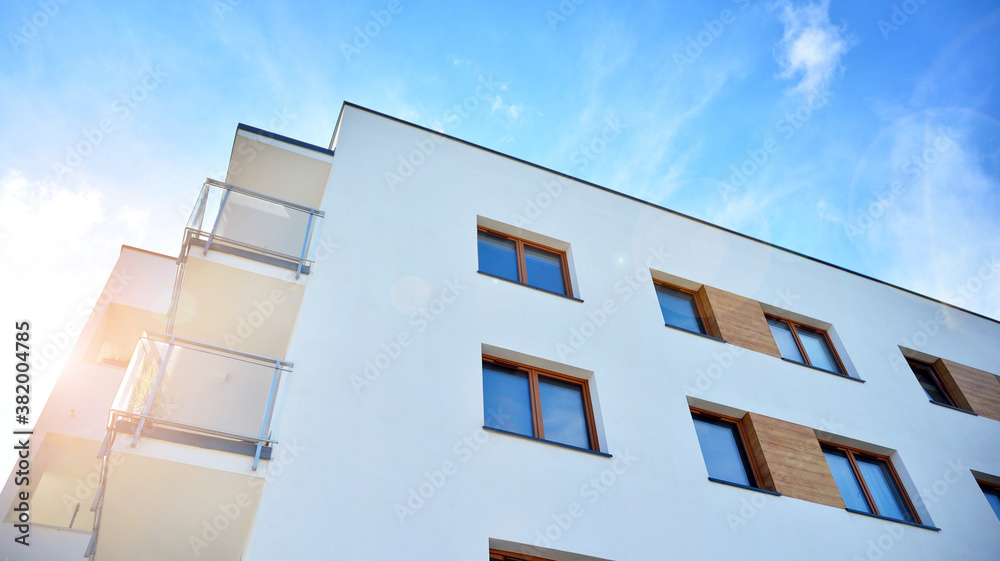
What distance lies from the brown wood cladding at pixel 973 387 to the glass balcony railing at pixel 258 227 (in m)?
9.75

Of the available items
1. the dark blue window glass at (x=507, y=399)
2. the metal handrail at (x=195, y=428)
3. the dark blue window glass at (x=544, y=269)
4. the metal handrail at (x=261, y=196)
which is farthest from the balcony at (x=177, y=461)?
the dark blue window glass at (x=544, y=269)

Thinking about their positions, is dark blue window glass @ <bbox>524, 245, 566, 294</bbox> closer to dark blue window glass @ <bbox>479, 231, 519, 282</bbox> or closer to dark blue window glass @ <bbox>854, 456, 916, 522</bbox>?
dark blue window glass @ <bbox>479, 231, 519, 282</bbox>

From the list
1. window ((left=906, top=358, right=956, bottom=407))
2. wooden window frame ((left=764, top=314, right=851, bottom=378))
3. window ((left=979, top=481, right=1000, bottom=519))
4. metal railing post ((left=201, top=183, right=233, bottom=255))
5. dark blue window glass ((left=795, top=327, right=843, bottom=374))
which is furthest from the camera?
window ((left=906, top=358, right=956, bottom=407))

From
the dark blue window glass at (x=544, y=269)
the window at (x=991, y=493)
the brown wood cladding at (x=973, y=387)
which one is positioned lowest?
the window at (x=991, y=493)

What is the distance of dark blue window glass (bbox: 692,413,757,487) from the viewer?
729cm

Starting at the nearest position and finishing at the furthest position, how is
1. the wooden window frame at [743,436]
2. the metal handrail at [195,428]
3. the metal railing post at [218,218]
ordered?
the metal handrail at [195,428] → the metal railing post at [218,218] → the wooden window frame at [743,436]

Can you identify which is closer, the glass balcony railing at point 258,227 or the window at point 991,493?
the glass balcony railing at point 258,227

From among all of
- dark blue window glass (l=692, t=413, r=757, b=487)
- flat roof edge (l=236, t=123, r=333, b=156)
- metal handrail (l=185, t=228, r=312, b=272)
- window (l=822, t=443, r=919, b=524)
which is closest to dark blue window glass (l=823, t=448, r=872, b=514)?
window (l=822, t=443, r=919, b=524)

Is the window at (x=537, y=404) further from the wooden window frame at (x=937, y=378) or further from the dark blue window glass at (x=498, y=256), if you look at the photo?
the wooden window frame at (x=937, y=378)

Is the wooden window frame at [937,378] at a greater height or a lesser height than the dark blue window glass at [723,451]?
greater

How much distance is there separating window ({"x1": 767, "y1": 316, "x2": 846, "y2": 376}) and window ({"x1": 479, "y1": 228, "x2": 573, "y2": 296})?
10.7 feet

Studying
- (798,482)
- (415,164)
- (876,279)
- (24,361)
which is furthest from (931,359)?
(24,361)

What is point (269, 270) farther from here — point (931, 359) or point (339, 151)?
point (931, 359)

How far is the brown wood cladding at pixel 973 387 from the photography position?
9.98 metres
